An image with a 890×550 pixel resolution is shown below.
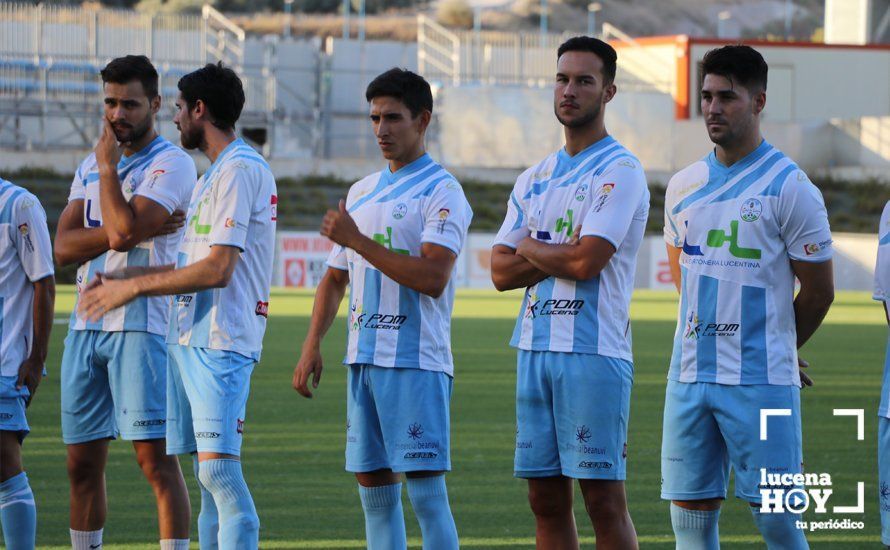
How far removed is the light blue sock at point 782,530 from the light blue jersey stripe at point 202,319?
2.26m

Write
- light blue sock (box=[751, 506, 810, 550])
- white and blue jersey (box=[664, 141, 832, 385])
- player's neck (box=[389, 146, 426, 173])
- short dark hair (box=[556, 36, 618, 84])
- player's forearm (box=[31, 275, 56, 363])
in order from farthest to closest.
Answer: player's forearm (box=[31, 275, 56, 363]) < player's neck (box=[389, 146, 426, 173]) < short dark hair (box=[556, 36, 618, 84]) < white and blue jersey (box=[664, 141, 832, 385]) < light blue sock (box=[751, 506, 810, 550])

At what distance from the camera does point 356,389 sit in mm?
5414

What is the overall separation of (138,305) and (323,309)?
0.84 meters

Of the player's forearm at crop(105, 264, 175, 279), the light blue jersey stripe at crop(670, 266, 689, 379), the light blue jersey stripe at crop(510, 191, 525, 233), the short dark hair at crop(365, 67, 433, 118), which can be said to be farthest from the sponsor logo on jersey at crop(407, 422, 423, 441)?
the short dark hair at crop(365, 67, 433, 118)

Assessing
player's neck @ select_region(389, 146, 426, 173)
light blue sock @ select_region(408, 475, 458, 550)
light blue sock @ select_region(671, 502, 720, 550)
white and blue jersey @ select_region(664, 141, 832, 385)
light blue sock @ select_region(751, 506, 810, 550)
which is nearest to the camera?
light blue sock @ select_region(751, 506, 810, 550)

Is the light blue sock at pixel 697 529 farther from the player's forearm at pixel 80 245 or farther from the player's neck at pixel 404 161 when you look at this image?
the player's forearm at pixel 80 245

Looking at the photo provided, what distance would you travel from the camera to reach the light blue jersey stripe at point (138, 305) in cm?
575

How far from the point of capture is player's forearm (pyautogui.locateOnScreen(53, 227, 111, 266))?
5.69 metres

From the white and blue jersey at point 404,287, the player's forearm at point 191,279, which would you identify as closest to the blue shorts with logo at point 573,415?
the white and blue jersey at point 404,287

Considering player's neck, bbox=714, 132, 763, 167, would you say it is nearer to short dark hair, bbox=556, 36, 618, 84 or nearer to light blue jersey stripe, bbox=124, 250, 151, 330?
short dark hair, bbox=556, 36, 618, 84

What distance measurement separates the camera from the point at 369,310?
5.41 metres

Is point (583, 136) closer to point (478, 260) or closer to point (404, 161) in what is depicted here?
point (404, 161)

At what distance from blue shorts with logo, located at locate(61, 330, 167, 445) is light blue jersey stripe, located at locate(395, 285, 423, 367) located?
1174mm

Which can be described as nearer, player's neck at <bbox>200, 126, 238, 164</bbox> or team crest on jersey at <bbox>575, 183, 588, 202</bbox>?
team crest on jersey at <bbox>575, 183, 588, 202</bbox>
